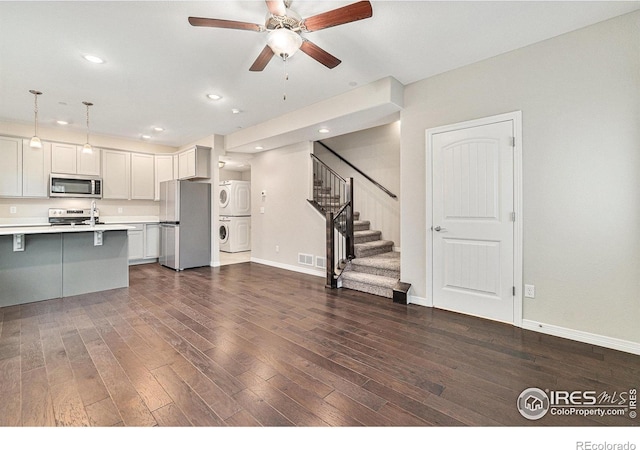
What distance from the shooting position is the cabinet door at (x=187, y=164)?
601cm

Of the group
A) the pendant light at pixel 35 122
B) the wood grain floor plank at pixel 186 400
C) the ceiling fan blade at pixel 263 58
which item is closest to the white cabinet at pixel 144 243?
the pendant light at pixel 35 122

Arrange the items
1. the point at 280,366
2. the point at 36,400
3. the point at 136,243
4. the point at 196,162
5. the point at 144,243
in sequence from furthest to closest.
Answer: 1. the point at 144,243
2. the point at 136,243
3. the point at 196,162
4. the point at 280,366
5. the point at 36,400

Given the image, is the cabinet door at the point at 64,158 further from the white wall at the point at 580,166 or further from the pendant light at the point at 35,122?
the white wall at the point at 580,166

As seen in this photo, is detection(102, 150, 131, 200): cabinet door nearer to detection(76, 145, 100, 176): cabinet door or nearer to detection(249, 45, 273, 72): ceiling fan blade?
detection(76, 145, 100, 176): cabinet door

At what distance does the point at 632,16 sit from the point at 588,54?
329mm

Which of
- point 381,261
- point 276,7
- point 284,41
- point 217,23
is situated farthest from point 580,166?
point 217,23

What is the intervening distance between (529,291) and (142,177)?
7223 millimetres

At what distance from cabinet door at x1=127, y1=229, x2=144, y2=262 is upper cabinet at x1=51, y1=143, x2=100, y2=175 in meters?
1.36

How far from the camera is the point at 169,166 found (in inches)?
267

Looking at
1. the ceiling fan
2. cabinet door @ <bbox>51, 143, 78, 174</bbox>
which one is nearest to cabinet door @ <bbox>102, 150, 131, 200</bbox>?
cabinet door @ <bbox>51, 143, 78, 174</bbox>

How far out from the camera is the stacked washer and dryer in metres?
7.77

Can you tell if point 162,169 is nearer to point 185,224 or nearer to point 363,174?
point 185,224

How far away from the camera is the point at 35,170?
204 inches

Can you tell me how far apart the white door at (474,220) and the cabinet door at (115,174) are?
6173 millimetres
